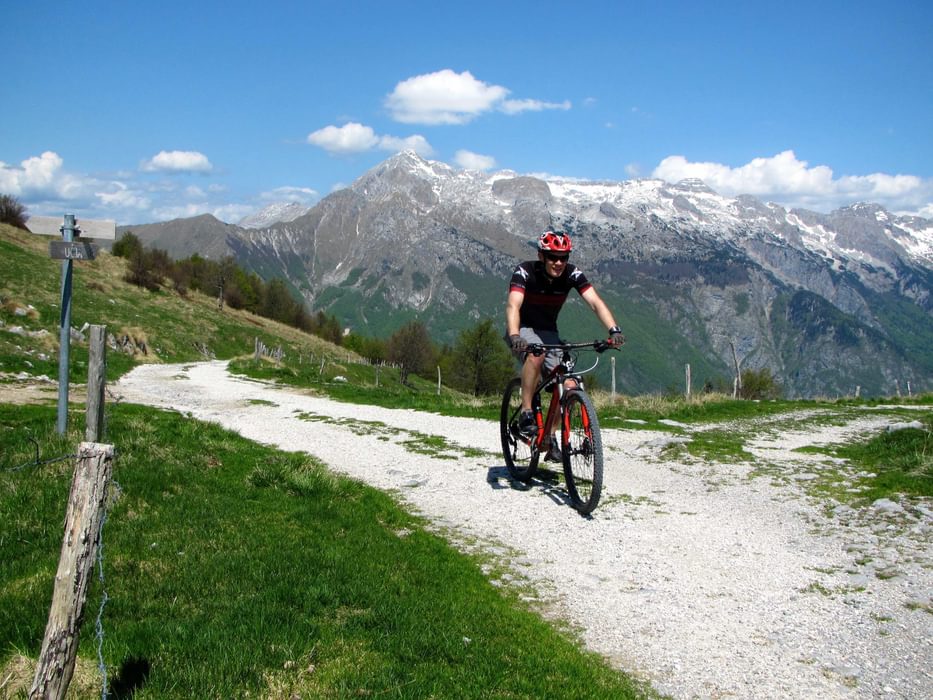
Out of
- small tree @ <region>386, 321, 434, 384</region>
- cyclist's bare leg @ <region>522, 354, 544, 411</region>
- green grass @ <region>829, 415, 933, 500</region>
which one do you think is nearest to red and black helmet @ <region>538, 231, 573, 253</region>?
cyclist's bare leg @ <region>522, 354, 544, 411</region>

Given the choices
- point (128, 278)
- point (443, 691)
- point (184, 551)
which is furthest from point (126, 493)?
point (128, 278)

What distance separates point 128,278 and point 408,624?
231ft

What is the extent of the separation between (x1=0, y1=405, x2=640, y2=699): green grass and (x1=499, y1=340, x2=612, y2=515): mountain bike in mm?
2208

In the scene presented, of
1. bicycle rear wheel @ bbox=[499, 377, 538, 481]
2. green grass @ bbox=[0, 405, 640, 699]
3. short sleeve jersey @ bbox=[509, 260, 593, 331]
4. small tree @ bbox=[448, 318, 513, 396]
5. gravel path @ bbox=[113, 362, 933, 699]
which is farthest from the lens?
small tree @ bbox=[448, 318, 513, 396]

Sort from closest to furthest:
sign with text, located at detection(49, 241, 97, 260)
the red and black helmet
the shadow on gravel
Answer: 1. the red and black helmet
2. the shadow on gravel
3. sign with text, located at detection(49, 241, 97, 260)

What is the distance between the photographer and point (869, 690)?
4.62m

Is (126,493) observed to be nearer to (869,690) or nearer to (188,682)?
(188,682)

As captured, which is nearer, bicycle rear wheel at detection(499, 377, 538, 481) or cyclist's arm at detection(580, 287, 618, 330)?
cyclist's arm at detection(580, 287, 618, 330)

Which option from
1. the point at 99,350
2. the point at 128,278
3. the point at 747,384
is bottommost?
the point at 747,384

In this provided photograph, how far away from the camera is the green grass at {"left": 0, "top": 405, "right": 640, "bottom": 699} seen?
4.36 metres

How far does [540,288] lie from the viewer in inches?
378

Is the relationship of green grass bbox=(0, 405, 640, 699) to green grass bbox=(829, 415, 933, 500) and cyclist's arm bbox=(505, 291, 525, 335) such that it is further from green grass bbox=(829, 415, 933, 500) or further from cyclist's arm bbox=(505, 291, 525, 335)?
green grass bbox=(829, 415, 933, 500)

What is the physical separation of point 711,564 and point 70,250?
432 inches

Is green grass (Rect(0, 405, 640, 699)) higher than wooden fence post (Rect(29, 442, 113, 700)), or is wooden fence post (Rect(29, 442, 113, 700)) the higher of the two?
wooden fence post (Rect(29, 442, 113, 700))
